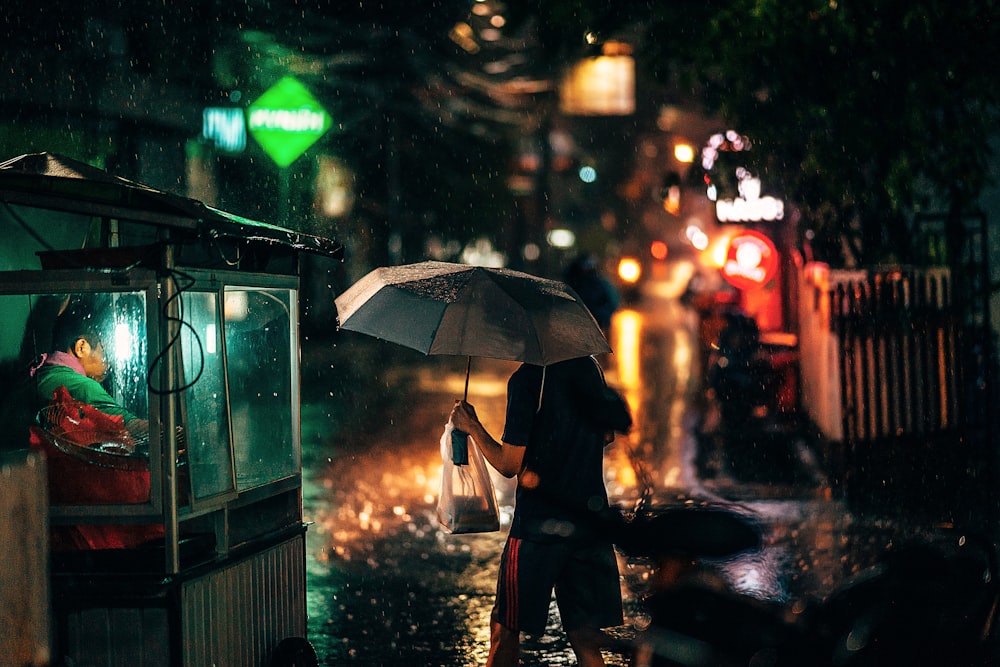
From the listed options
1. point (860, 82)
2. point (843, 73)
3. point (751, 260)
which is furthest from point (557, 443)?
point (751, 260)

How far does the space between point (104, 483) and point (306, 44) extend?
78.8 feet

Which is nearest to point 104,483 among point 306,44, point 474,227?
point 306,44

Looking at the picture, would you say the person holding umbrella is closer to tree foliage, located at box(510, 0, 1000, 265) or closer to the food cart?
the food cart

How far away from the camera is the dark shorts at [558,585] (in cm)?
449

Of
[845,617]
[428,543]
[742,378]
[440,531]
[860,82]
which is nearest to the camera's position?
[845,617]

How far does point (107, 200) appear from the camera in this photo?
4.21 m

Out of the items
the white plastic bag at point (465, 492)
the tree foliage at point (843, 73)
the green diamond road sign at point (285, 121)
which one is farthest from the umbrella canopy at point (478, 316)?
the green diamond road sign at point (285, 121)

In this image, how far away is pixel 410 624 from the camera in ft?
22.3

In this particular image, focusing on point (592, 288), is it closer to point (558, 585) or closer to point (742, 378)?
point (742, 378)

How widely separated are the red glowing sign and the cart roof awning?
38.1ft

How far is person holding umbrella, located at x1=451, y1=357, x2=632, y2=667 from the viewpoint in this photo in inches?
177

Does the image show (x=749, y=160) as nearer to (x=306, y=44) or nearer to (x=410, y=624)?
(x=410, y=624)

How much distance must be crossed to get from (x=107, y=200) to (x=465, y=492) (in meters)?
1.82

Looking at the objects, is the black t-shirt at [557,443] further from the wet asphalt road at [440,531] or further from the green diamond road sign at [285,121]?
the green diamond road sign at [285,121]
